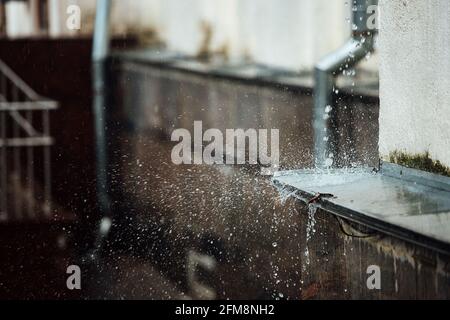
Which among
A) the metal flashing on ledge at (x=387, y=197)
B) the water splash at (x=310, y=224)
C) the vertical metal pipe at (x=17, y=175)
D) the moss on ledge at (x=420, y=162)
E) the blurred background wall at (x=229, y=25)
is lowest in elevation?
the vertical metal pipe at (x=17, y=175)

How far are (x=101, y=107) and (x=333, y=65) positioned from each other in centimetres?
1249

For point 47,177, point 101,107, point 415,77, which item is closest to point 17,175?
point 47,177

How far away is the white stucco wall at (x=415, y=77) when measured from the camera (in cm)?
377

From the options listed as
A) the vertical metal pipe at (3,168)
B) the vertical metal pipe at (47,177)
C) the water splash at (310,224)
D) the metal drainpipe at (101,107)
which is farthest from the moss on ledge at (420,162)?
the vertical metal pipe at (3,168)

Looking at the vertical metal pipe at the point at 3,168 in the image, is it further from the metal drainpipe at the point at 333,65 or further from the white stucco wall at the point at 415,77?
the white stucco wall at the point at 415,77

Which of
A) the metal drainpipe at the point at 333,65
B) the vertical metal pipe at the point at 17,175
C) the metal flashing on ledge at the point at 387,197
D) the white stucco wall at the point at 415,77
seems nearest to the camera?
the metal flashing on ledge at the point at 387,197

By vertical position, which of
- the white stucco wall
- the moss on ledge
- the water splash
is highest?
the white stucco wall

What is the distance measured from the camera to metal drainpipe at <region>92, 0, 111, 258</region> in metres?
7.36

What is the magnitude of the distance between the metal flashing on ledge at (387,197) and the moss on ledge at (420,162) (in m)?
0.03

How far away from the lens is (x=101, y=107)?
17.8 m

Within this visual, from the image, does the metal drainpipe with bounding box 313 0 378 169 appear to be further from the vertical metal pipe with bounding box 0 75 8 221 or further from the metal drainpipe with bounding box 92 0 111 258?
the vertical metal pipe with bounding box 0 75 8 221

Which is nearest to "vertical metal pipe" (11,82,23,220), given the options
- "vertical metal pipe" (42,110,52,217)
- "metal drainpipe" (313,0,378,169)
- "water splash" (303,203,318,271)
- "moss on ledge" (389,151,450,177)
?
"vertical metal pipe" (42,110,52,217)

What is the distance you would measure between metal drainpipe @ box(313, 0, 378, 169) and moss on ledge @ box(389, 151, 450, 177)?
1.43m
